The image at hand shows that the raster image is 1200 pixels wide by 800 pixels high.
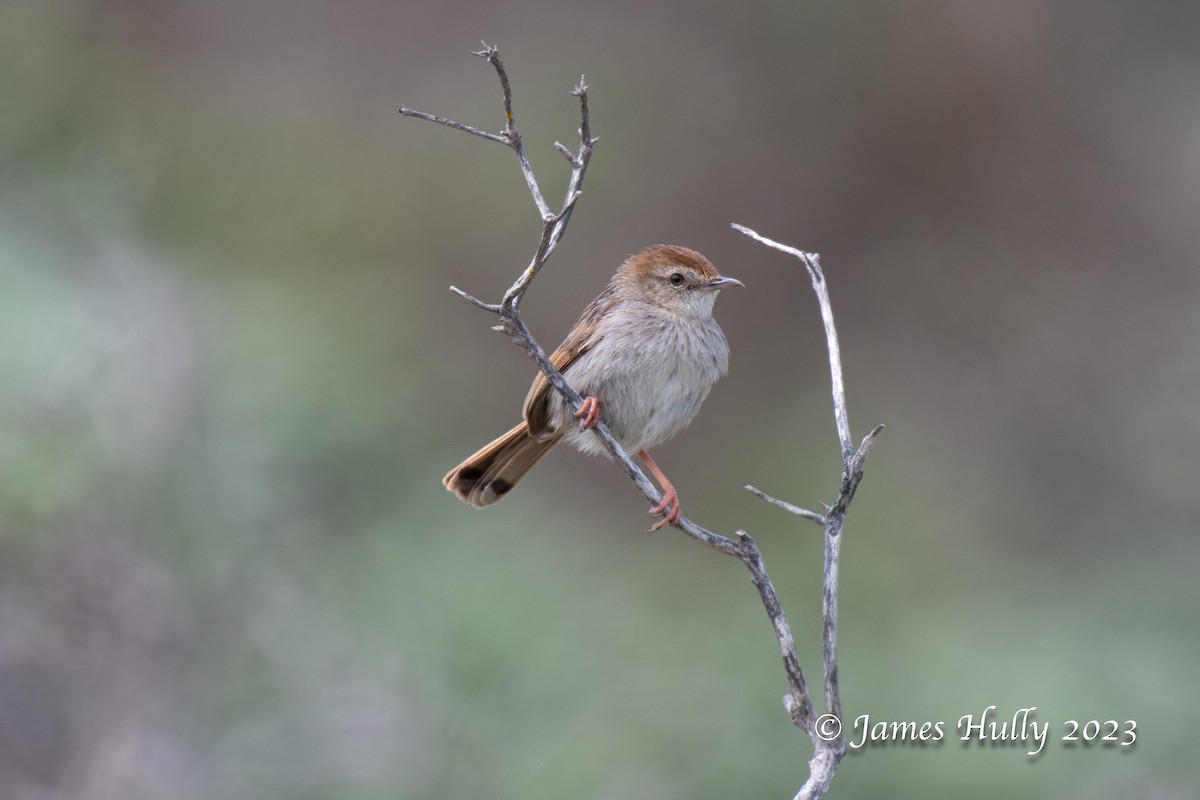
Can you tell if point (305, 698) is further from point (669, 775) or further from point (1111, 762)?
point (1111, 762)

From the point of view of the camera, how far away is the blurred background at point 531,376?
20.6 feet

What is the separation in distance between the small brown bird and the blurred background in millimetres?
2368

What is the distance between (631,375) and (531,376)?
683cm

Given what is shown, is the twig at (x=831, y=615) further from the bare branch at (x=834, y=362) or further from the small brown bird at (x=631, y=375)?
the small brown bird at (x=631, y=375)

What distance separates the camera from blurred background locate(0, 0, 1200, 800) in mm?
6270

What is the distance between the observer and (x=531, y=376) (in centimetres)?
1134

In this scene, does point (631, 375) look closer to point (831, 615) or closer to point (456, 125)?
point (456, 125)

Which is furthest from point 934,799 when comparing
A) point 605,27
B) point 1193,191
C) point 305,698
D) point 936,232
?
point 605,27

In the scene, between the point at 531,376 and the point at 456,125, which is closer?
the point at 456,125

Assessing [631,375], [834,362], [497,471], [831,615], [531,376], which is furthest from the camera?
[531,376]

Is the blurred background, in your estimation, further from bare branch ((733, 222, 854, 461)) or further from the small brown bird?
bare branch ((733, 222, 854, 461))

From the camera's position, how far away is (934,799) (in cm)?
594

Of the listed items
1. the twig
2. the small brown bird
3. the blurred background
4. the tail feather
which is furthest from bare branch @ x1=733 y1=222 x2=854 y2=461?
the blurred background

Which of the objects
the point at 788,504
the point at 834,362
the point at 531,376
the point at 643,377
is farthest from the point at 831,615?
the point at 531,376
